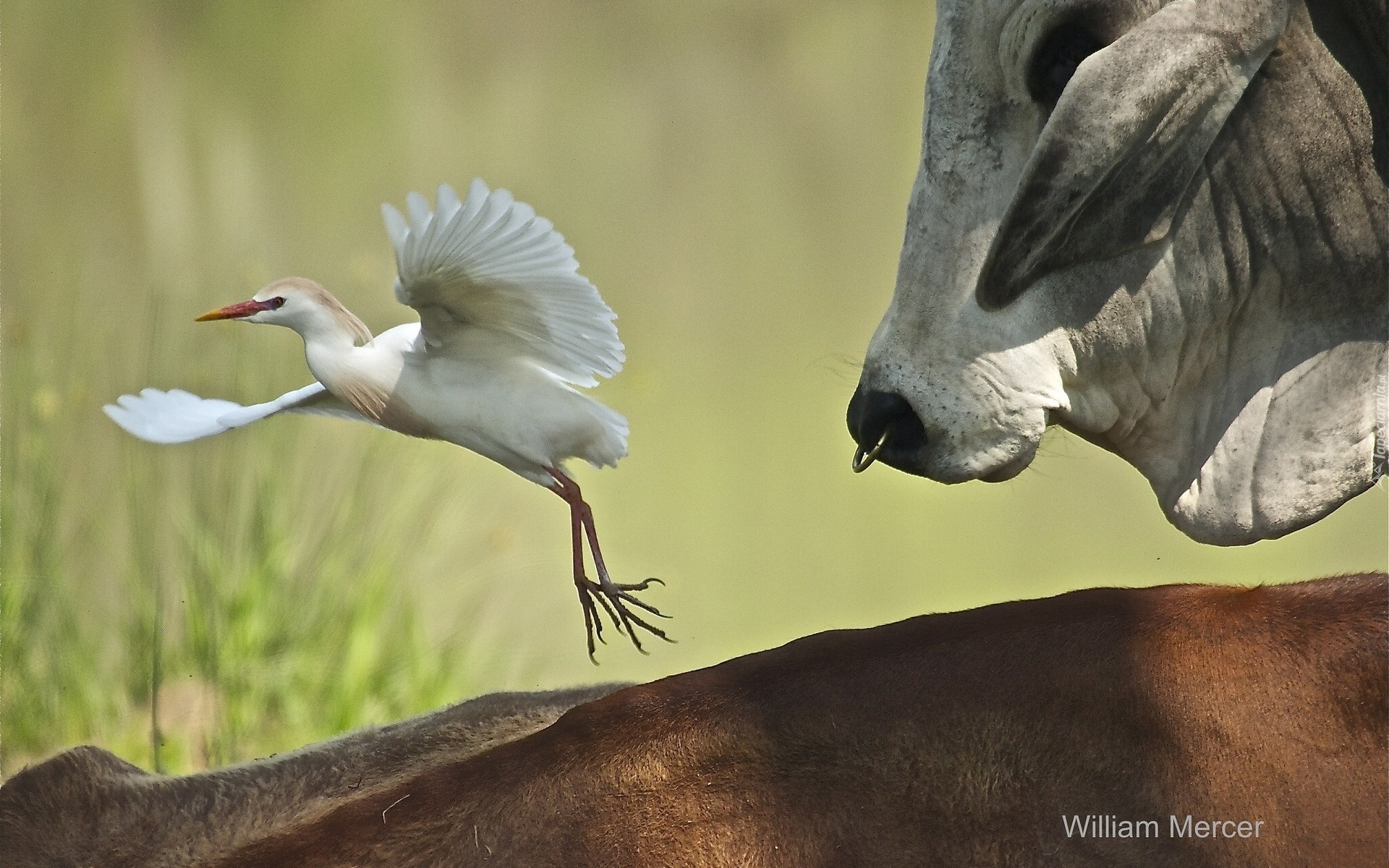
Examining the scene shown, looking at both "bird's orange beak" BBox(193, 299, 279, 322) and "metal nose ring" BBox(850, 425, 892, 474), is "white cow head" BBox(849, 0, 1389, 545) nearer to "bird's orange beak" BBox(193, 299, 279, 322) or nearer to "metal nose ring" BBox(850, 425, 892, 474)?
"metal nose ring" BBox(850, 425, 892, 474)

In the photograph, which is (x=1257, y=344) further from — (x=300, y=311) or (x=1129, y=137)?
(x=300, y=311)

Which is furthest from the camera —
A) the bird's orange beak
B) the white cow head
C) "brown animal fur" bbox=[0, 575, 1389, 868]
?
the bird's orange beak

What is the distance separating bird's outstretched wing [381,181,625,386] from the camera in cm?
138

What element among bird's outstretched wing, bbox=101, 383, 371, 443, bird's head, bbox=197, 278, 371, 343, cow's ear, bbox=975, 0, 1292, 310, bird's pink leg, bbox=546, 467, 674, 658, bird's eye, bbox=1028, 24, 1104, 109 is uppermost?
bird's eye, bbox=1028, 24, 1104, 109

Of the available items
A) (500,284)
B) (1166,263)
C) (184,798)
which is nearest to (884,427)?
(1166,263)

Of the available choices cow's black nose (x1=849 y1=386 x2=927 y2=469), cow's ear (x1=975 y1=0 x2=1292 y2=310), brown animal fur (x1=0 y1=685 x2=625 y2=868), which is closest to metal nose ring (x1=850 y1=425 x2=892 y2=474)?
cow's black nose (x1=849 y1=386 x2=927 y2=469)

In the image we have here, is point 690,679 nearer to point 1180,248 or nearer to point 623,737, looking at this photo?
point 623,737

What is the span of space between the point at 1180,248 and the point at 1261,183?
0.31ft

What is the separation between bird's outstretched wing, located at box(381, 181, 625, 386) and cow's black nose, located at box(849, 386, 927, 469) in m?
0.28

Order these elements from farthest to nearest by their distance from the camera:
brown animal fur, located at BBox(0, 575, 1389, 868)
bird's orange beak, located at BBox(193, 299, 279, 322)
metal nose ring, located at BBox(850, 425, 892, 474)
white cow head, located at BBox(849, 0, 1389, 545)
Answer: bird's orange beak, located at BBox(193, 299, 279, 322) → metal nose ring, located at BBox(850, 425, 892, 474) → white cow head, located at BBox(849, 0, 1389, 545) → brown animal fur, located at BBox(0, 575, 1389, 868)

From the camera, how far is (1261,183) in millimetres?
1292

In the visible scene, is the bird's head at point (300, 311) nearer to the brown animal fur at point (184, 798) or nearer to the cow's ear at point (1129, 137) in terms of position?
the brown animal fur at point (184, 798)

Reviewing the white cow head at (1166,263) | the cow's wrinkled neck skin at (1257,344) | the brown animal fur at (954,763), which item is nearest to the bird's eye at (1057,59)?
the white cow head at (1166,263)

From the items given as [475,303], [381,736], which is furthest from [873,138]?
[381,736]
